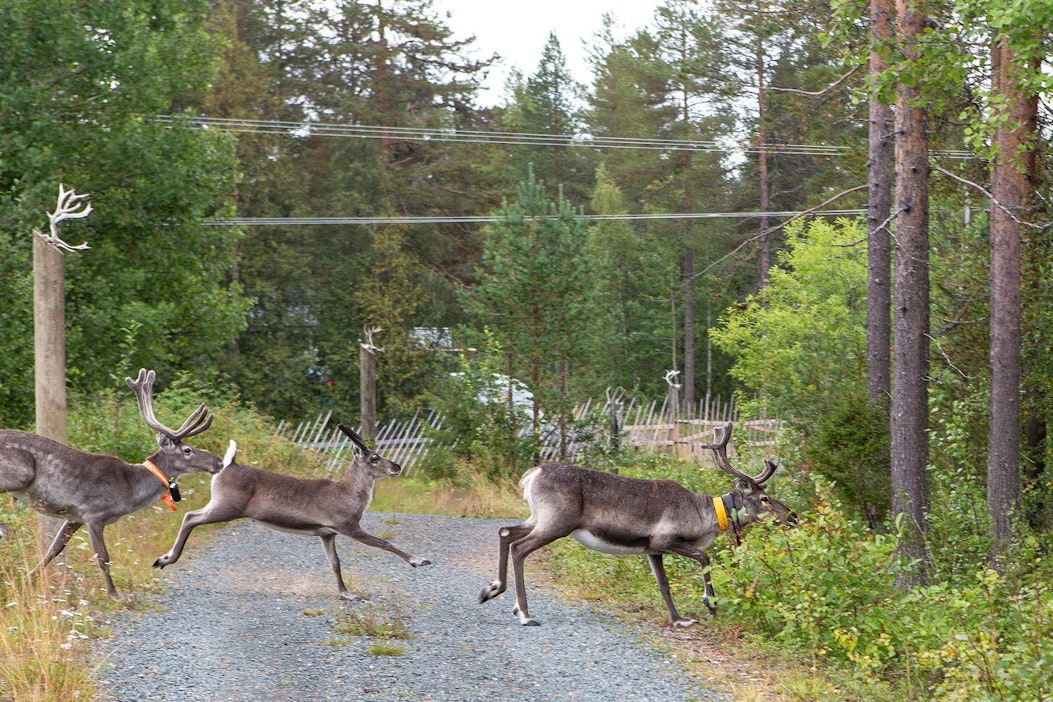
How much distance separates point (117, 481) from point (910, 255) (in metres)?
7.71

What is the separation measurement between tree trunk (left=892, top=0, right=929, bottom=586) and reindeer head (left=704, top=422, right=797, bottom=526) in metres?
1.77

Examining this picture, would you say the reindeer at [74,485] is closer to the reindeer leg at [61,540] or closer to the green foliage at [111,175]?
the reindeer leg at [61,540]

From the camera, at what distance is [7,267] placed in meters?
19.2

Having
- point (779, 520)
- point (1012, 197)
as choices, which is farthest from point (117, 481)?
point (1012, 197)

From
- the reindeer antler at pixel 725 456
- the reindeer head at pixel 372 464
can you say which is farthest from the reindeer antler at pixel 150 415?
the reindeer antler at pixel 725 456

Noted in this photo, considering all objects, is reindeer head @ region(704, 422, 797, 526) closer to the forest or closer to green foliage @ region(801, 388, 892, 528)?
the forest

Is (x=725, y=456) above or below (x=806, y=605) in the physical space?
above

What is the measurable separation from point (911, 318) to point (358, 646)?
632cm

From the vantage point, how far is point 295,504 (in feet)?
33.7

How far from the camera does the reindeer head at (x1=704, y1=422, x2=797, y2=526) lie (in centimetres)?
1020

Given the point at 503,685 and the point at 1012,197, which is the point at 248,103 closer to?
the point at 1012,197

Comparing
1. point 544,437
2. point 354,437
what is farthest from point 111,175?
point 354,437

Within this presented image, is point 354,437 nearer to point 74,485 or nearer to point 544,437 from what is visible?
point 74,485

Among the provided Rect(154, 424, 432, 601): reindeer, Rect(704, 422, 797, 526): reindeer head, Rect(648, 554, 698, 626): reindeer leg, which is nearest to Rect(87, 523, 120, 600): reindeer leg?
Rect(154, 424, 432, 601): reindeer
